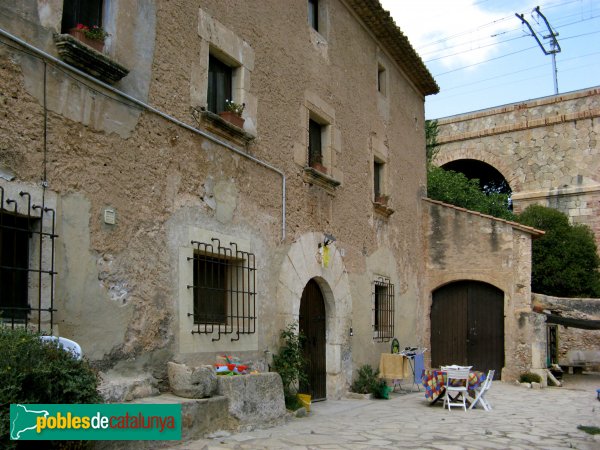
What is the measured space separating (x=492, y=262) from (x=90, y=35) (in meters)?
→ 10.1

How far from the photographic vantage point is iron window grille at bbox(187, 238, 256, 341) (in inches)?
271

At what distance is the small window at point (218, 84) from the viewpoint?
754cm

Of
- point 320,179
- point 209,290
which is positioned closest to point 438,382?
point 320,179

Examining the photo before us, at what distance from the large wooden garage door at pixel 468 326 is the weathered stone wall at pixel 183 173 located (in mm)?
2837

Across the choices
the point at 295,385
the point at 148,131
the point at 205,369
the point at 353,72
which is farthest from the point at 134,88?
the point at 353,72

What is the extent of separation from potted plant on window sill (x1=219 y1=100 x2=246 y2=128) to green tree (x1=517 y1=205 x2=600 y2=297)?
13.4m

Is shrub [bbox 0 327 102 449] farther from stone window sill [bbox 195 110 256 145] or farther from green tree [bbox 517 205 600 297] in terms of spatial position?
green tree [bbox 517 205 600 297]

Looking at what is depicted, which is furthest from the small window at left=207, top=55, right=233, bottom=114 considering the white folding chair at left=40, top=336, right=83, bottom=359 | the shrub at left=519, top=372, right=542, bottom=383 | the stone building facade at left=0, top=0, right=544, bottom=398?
the shrub at left=519, top=372, right=542, bottom=383

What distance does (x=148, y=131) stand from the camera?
621cm

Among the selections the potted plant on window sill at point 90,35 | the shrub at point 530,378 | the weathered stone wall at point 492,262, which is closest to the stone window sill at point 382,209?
the weathered stone wall at point 492,262

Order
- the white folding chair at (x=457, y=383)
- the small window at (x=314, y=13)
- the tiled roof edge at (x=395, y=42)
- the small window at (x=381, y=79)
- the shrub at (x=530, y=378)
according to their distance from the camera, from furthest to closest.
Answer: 1. the small window at (x=381, y=79)
2. the shrub at (x=530, y=378)
3. the tiled roof edge at (x=395, y=42)
4. the small window at (x=314, y=13)
5. the white folding chair at (x=457, y=383)

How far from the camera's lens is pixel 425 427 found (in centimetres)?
740

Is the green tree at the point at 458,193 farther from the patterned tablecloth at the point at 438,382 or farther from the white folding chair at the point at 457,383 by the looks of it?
the white folding chair at the point at 457,383

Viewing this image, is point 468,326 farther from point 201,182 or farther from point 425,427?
point 201,182
